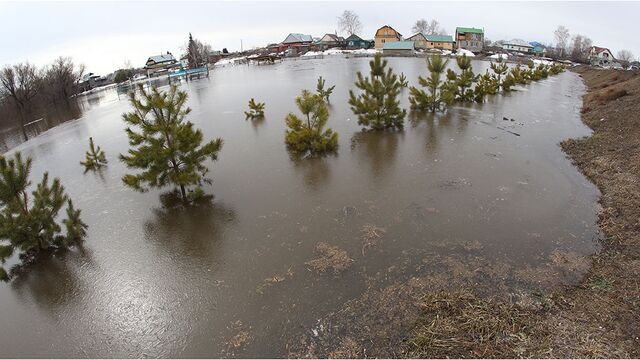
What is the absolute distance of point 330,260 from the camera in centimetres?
1047

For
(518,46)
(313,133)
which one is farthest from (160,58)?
(518,46)

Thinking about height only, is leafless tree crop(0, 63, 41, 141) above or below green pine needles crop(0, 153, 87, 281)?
above

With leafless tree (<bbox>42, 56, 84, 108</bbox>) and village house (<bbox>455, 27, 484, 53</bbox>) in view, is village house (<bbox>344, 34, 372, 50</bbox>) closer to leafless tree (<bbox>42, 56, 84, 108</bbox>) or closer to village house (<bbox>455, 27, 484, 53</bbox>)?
village house (<bbox>455, 27, 484, 53</bbox>)

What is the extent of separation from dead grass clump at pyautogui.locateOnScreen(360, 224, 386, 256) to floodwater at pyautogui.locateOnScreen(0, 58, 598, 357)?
151 millimetres

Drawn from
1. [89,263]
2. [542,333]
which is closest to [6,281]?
[89,263]

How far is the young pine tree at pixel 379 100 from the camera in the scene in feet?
73.4

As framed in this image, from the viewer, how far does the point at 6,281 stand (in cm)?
1055

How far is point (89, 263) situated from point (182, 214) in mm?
3565

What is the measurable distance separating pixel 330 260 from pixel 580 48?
444 feet

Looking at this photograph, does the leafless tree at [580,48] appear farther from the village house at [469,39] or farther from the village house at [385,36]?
the village house at [385,36]

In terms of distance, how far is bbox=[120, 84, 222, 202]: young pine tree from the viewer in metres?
13.0

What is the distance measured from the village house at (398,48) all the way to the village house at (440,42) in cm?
1076

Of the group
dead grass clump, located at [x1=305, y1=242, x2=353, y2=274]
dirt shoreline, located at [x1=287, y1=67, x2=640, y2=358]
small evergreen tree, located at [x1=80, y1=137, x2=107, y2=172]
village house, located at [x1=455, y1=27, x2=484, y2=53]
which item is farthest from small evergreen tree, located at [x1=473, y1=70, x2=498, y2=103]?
village house, located at [x1=455, y1=27, x2=484, y2=53]

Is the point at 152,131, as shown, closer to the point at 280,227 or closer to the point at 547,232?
the point at 280,227
